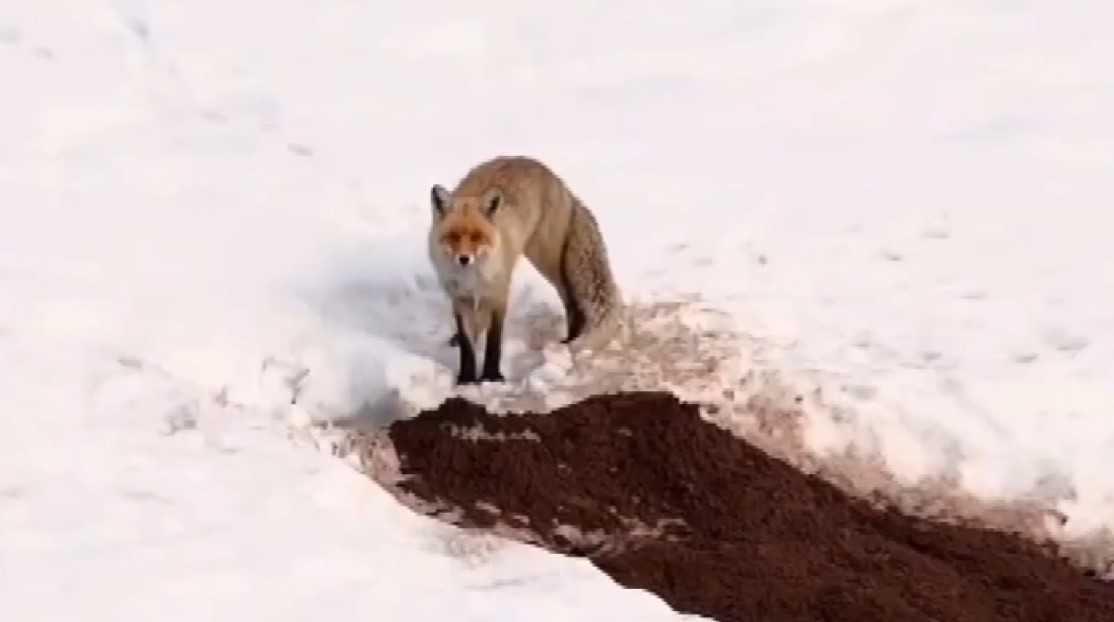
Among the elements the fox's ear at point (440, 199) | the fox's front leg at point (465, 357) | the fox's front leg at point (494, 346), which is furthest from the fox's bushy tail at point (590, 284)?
the fox's ear at point (440, 199)

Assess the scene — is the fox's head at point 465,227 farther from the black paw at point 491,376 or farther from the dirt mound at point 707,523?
the dirt mound at point 707,523

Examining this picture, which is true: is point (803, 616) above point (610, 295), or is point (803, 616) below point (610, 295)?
below

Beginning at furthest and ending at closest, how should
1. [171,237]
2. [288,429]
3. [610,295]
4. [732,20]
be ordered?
1. [732,20]
2. [171,237]
3. [610,295]
4. [288,429]

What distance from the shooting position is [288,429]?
6.69 m

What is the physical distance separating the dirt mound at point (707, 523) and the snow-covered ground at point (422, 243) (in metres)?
0.39

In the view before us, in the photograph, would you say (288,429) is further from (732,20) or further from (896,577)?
(732,20)

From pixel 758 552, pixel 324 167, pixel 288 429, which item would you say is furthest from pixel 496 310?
pixel 324 167

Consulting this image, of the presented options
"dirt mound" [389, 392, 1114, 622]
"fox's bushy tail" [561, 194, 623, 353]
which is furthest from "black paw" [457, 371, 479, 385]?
"fox's bushy tail" [561, 194, 623, 353]

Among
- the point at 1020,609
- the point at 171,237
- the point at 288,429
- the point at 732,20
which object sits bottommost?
the point at 1020,609

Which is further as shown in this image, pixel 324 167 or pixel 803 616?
pixel 324 167

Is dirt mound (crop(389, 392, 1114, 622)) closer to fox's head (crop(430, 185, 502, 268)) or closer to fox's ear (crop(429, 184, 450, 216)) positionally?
fox's head (crop(430, 185, 502, 268))

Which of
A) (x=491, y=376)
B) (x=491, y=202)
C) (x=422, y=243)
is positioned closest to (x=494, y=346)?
(x=491, y=376)

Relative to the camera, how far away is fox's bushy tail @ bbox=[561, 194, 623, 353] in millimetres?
7684

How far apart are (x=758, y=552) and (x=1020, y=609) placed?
931mm
